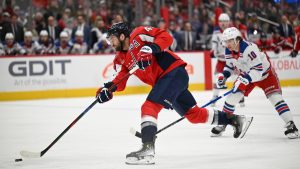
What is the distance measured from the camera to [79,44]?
553 inches

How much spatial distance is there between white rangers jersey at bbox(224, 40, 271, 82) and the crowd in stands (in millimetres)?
5936

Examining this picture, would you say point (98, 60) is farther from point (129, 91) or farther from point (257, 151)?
point (257, 151)

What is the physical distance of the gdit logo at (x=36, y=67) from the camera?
12.9 m

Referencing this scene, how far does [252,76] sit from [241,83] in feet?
0.73

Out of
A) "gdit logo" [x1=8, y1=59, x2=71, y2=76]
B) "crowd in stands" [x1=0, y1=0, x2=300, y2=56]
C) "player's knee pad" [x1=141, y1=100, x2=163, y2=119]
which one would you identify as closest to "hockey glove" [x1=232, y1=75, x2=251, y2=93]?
"player's knee pad" [x1=141, y1=100, x2=163, y2=119]

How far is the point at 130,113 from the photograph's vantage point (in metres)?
10.1

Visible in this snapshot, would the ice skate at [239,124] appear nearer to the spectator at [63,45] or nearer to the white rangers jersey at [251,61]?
the white rangers jersey at [251,61]

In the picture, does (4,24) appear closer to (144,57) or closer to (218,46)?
(218,46)

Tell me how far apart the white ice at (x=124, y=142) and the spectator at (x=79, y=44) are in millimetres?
3075

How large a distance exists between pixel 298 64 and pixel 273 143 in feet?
30.3

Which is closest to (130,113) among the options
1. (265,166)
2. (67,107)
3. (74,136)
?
(67,107)

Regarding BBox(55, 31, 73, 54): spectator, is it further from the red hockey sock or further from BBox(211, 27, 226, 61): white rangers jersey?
the red hockey sock

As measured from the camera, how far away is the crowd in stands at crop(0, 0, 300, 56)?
44.6ft

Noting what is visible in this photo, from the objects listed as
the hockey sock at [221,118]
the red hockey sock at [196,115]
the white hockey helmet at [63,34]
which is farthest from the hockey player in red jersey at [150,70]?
the white hockey helmet at [63,34]
